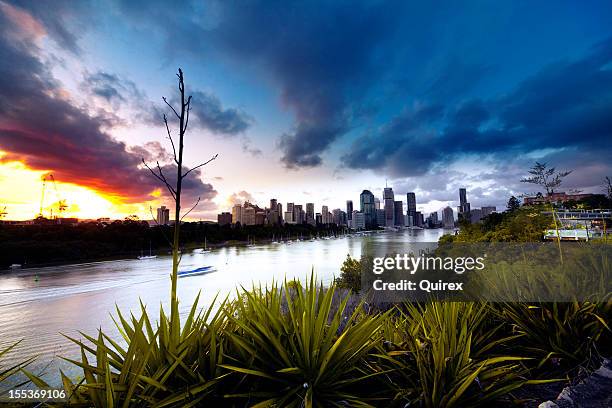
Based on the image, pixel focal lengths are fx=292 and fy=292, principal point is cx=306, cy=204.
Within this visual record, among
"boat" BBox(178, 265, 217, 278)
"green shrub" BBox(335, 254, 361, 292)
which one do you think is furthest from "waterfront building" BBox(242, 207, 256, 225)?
"green shrub" BBox(335, 254, 361, 292)

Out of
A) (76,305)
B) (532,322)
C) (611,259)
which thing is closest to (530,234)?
(611,259)

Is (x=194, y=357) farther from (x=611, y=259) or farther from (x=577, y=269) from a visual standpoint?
(x=611, y=259)

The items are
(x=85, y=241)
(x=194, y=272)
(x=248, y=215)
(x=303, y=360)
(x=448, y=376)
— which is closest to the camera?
(x=303, y=360)

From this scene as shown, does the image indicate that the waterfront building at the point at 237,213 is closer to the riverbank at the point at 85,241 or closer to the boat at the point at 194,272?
the riverbank at the point at 85,241

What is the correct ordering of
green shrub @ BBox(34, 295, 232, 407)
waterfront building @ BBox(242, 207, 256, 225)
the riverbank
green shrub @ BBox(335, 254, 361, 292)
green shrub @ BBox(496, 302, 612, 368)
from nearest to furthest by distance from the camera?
green shrub @ BBox(34, 295, 232, 407) → green shrub @ BBox(496, 302, 612, 368) → green shrub @ BBox(335, 254, 361, 292) → the riverbank → waterfront building @ BBox(242, 207, 256, 225)

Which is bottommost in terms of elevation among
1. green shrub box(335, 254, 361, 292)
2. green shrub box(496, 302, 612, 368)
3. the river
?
the river

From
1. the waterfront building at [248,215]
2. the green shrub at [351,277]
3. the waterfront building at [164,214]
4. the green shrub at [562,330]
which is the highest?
the waterfront building at [248,215]

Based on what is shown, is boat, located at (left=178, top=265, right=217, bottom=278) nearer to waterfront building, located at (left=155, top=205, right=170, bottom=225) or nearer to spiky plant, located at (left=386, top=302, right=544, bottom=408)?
waterfront building, located at (left=155, top=205, right=170, bottom=225)

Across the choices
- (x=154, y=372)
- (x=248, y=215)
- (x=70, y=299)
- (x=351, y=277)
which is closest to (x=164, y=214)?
(x=70, y=299)

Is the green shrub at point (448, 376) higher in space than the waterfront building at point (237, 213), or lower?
lower

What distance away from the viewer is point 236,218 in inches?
6535

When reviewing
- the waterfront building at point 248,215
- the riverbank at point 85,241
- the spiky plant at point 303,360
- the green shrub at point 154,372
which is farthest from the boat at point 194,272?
the waterfront building at point 248,215

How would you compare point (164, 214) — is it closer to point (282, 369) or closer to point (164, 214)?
point (164, 214)

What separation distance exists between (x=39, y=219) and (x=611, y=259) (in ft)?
323
